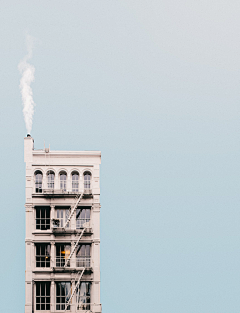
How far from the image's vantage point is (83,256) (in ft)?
111

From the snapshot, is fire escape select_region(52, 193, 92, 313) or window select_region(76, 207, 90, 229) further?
window select_region(76, 207, 90, 229)

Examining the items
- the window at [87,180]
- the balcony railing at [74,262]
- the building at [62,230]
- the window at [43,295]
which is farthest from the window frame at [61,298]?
the window at [87,180]

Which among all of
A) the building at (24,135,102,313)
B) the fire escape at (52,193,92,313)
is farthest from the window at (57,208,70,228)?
the fire escape at (52,193,92,313)

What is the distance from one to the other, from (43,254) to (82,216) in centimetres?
456

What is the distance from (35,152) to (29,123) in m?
2.93

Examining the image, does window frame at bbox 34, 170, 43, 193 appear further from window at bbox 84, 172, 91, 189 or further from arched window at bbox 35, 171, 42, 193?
window at bbox 84, 172, 91, 189

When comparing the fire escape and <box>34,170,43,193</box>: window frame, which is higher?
<box>34,170,43,193</box>: window frame

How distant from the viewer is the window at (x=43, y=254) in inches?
1318

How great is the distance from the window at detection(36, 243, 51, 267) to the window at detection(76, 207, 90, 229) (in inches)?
123

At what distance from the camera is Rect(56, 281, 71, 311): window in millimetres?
32959

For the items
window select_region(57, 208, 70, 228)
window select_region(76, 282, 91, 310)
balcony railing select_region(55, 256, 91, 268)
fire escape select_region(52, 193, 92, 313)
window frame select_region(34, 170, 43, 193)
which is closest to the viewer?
fire escape select_region(52, 193, 92, 313)

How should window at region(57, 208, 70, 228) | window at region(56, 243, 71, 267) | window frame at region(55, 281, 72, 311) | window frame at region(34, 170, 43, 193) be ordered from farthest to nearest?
1. window frame at region(34, 170, 43, 193)
2. window at region(57, 208, 70, 228)
3. window at region(56, 243, 71, 267)
4. window frame at region(55, 281, 72, 311)

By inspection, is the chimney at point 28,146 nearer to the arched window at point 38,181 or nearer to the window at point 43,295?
the arched window at point 38,181

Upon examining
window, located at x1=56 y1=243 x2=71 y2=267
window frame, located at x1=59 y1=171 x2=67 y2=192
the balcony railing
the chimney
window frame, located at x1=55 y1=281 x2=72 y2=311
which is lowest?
window frame, located at x1=55 y1=281 x2=72 y2=311
